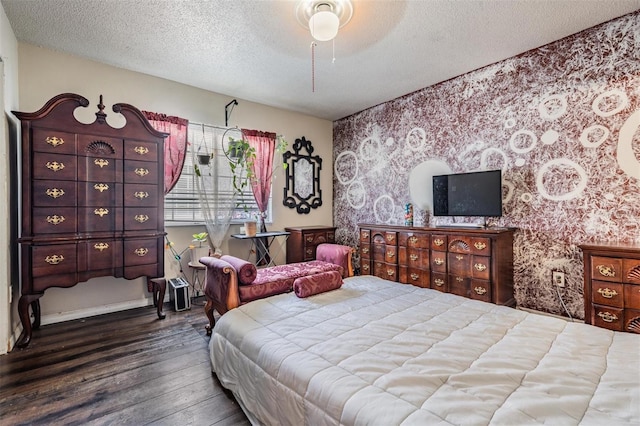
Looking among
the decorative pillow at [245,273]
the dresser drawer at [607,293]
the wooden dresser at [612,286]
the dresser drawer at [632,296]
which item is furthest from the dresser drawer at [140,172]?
the dresser drawer at [632,296]

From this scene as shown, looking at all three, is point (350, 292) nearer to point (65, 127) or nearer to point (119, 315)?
point (119, 315)

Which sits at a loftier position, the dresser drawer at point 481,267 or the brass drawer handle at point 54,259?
the brass drawer handle at point 54,259

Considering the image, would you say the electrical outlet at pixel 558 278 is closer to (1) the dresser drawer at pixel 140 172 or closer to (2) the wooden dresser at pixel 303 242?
(2) the wooden dresser at pixel 303 242

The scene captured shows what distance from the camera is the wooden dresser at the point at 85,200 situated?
2346mm

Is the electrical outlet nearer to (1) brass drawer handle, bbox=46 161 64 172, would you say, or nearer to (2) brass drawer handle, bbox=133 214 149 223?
(2) brass drawer handle, bbox=133 214 149 223

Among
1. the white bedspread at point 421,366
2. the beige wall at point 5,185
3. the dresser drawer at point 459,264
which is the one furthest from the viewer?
the dresser drawer at point 459,264

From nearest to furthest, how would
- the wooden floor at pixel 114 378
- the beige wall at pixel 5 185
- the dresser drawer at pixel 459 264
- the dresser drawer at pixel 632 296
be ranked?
the wooden floor at pixel 114 378, the dresser drawer at pixel 632 296, the beige wall at pixel 5 185, the dresser drawer at pixel 459 264

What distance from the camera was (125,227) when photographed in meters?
2.76

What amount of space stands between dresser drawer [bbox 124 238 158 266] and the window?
2.22ft

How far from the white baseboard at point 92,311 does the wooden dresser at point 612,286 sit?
4146 millimetres

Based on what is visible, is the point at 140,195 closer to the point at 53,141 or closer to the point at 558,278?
the point at 53,141

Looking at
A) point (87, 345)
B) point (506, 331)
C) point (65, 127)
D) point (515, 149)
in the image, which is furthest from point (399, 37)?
point (87, 345)

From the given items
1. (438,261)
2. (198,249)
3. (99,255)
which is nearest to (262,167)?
(198,249)

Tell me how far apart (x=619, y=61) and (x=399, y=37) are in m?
1.79
